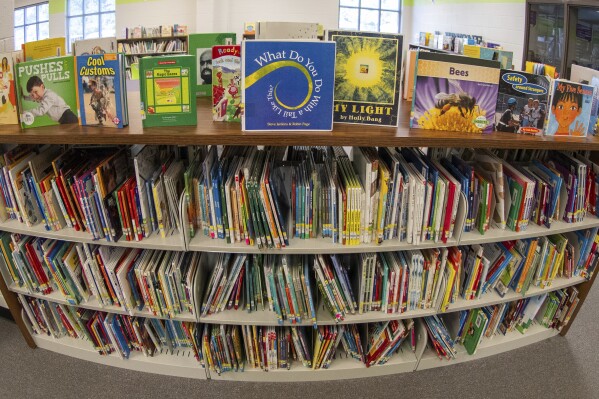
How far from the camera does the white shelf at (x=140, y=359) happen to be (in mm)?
2201

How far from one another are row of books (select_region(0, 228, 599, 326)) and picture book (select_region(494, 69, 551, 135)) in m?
0.62

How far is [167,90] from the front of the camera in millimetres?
1633

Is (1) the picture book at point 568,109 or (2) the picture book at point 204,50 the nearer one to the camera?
(1) the picture book at point 568,109

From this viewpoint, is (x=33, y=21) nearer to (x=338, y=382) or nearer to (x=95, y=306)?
(x=95, y=306)

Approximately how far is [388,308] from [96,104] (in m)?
1.61

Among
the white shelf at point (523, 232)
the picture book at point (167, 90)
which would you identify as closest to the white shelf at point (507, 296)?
the white shelf at point (523, 232)

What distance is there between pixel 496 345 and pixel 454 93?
154 cm

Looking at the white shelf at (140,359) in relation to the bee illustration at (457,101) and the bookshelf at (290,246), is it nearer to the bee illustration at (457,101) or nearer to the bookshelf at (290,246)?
the bookshelf at (290,246)

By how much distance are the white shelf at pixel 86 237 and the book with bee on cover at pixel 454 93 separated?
1.18 meters

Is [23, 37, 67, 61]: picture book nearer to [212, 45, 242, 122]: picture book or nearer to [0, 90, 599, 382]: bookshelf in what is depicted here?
[0, 90, 599, 382]: bookshelf

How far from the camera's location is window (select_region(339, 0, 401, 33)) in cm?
1019

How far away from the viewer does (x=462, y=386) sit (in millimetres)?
2203

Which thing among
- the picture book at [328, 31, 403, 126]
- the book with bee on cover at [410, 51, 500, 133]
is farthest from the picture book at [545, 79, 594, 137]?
the picture book at [328, 31, 403, 126]

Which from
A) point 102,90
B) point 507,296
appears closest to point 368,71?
point 102,90
